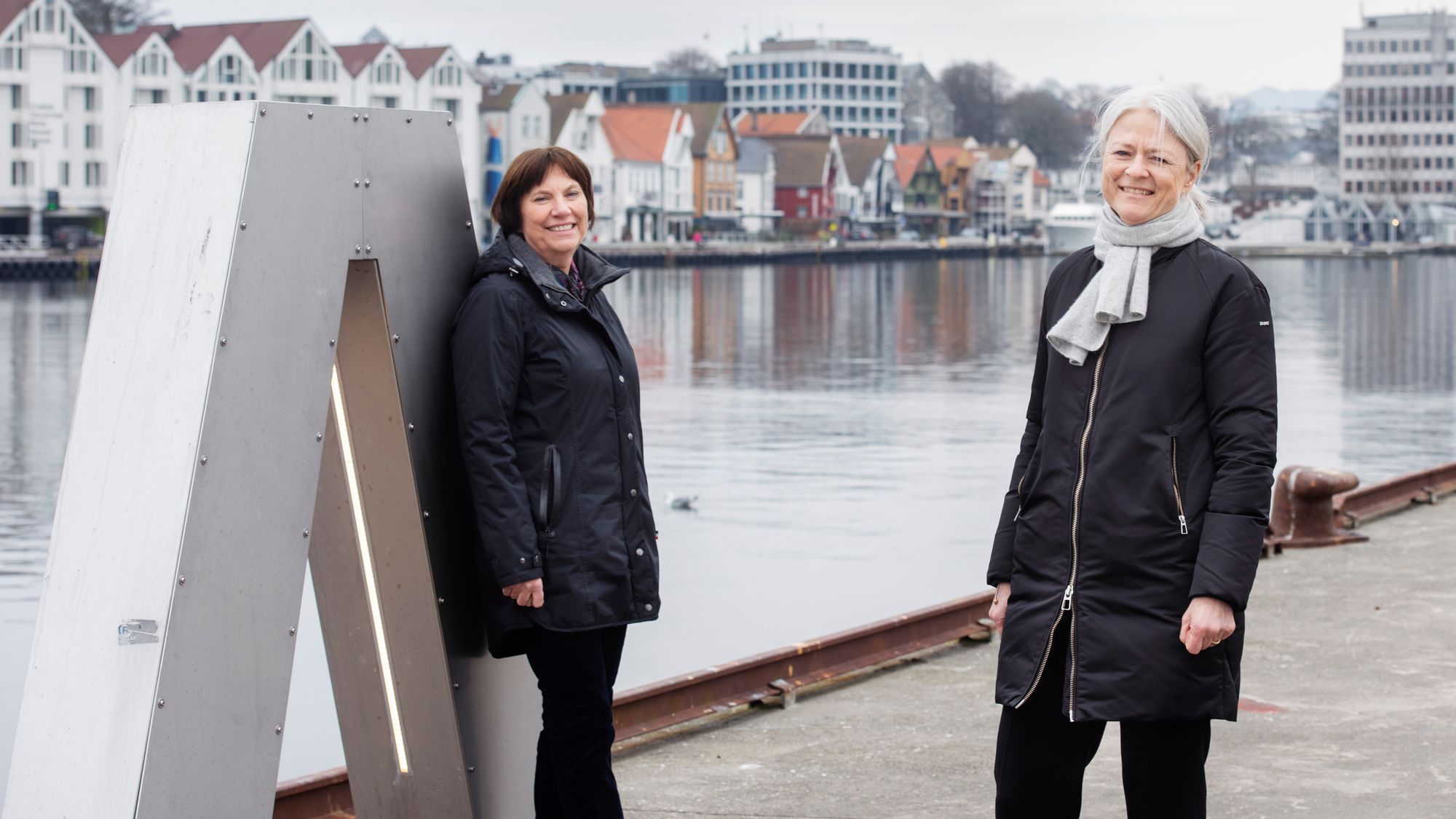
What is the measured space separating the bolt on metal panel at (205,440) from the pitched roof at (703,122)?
4075 inches

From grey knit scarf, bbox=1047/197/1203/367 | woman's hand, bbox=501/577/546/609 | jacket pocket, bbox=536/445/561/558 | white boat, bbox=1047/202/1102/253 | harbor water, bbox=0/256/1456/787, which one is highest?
white boat, bbox=1047/202/1102/253

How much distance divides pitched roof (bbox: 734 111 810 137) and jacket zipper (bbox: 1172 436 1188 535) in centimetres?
12634

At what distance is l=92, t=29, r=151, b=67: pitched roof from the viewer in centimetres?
7288

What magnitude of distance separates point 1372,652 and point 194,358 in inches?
195

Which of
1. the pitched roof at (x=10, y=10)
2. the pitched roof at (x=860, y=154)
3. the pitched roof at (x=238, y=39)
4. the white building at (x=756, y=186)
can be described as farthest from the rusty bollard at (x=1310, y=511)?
the pitched roof at (x=860, y=154)

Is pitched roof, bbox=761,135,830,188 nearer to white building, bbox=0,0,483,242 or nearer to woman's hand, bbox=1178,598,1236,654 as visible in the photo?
white building, bbox=0,0,483,242

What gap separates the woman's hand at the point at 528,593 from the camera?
360cm

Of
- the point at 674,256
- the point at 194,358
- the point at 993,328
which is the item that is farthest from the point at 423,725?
the point at 674,256

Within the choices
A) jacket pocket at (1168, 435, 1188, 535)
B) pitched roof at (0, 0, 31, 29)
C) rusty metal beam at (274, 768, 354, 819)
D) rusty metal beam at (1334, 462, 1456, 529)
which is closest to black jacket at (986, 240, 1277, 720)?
jacket pocket at (1168, 435, 1188, 535)

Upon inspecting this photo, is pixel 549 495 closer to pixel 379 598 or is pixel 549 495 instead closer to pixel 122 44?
pixel 379 598

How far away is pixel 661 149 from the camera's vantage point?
99.9 m

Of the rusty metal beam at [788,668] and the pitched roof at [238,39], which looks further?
the pitched roof at [238,39]

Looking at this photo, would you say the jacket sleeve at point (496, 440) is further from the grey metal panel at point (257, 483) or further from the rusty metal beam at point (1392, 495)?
the rusty metal beam at point (1392, 495)

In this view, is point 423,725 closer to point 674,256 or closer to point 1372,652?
point 1372,652
